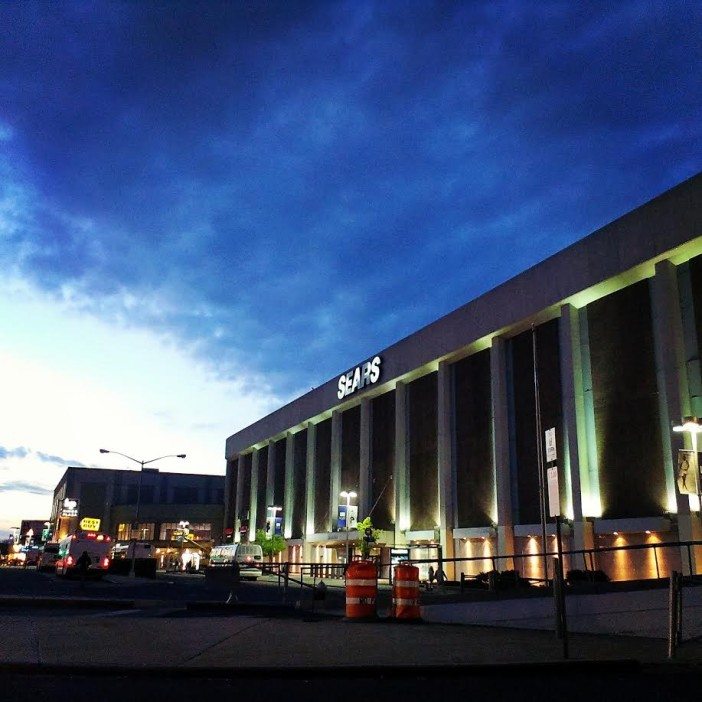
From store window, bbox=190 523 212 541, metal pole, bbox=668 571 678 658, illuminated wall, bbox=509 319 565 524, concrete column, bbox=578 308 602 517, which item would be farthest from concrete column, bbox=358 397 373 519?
store window, bbox=190 523 212 541

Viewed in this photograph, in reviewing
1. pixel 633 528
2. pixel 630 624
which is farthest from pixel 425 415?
pixel 630 624

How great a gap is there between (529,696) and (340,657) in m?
3.55

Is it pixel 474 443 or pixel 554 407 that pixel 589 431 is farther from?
pixel 474 443

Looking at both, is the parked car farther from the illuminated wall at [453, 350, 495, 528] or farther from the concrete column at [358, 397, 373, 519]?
the illuminated wall at [453, 350, 495, 528]

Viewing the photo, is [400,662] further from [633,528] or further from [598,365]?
[598,365]

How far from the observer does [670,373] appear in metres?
33.3

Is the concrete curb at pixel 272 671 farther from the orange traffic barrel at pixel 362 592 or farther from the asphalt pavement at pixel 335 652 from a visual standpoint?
the orange traffic barrel at pixel 362 592

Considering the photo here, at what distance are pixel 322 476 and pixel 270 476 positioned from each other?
49.9 feet

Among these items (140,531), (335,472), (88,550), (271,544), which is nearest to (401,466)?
(335,472)

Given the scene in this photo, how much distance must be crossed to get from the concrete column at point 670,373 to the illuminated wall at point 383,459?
26.0m

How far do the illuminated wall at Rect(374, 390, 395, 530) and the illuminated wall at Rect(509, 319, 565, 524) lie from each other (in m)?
15.0

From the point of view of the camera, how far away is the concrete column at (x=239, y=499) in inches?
3538

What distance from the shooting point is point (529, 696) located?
352 inches

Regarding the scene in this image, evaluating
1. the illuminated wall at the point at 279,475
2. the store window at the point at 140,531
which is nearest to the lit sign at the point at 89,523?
the store window at the point at 140,531
